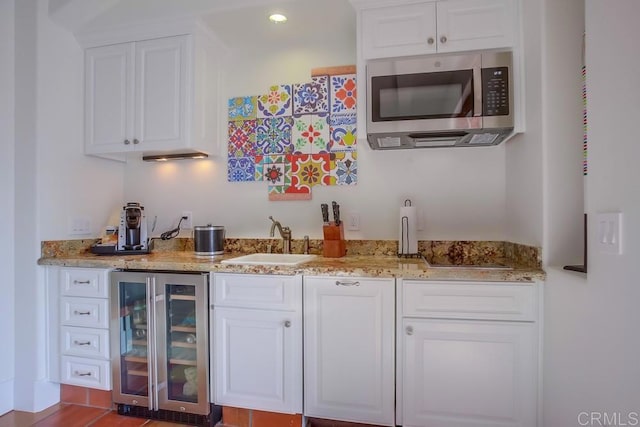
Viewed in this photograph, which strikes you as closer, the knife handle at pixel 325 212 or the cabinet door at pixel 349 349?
the cabinet door at pixel 349 349

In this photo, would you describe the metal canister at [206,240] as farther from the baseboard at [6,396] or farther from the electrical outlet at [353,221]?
the baseboard at [6,396]

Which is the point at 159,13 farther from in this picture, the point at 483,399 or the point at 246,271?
the point at 483,399

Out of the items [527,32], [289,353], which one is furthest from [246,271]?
[527,32]

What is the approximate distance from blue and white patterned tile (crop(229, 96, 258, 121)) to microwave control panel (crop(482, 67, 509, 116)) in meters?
1.43

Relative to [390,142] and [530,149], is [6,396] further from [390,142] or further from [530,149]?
[530,149]

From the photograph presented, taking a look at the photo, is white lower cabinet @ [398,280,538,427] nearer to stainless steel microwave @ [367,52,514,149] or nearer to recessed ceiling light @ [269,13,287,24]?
stainless steel microwave @ [367,52,514,149]

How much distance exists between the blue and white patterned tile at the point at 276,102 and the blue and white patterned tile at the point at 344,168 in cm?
47

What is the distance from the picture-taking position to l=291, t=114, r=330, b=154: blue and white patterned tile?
7.06 feet

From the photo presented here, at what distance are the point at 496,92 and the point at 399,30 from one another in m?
0.59

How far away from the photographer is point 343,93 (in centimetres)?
212

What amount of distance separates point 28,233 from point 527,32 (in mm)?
2896

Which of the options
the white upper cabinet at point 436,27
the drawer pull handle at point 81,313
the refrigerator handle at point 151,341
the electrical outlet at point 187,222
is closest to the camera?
the white upper cabinet at point 436,27

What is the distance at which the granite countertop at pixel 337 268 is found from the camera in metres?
1.43

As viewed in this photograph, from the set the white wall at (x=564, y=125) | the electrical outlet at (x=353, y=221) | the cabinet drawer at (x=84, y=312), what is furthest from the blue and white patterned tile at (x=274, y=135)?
the white wall at (x=564, y=125)
